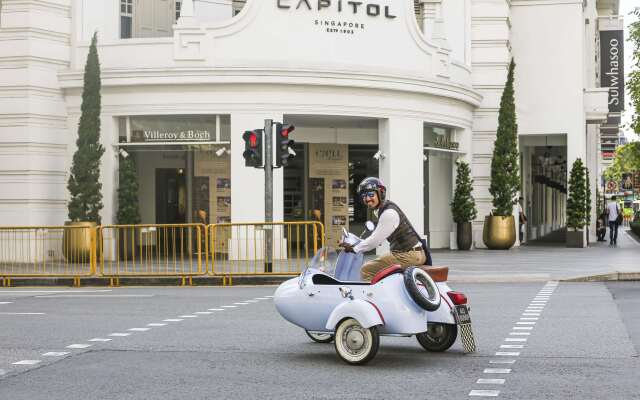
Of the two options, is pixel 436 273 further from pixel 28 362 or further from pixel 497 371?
pixel 28 362

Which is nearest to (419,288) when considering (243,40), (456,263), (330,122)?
(456,263)

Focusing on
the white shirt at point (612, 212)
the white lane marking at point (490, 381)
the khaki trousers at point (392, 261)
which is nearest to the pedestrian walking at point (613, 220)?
the white shirt at point (612, 212)

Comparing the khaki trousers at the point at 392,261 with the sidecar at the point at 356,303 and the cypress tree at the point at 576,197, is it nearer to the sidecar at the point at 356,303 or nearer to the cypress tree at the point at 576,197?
the sidecar at the point at 356,303

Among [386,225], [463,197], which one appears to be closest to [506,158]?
[463,197]

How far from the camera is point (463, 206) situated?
29797 millimetres

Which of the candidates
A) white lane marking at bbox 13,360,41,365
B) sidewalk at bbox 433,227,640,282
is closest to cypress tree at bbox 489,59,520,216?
sidewalk at bbox 433,227,640,282

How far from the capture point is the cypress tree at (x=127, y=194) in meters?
24.8

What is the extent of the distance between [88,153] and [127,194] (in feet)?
4.64

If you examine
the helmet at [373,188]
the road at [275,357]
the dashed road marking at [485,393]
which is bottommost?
the road at [275,357]

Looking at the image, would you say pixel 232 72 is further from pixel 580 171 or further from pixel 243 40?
pixel 580 171

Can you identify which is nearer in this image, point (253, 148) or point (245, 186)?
point (253, 148)

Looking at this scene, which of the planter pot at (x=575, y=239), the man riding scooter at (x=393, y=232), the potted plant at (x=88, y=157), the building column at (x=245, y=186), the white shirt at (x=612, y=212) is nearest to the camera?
the man riding scooter at (x=393, y=232)

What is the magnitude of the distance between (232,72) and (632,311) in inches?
520

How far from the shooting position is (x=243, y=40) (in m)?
24.8
